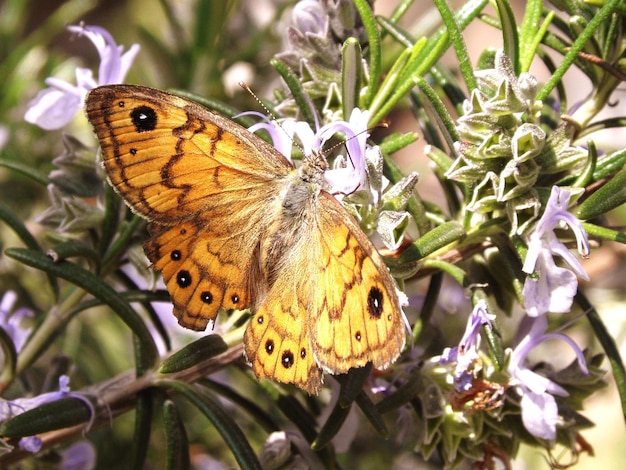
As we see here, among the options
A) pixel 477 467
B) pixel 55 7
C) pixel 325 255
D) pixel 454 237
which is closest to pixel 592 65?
pixel 454 237

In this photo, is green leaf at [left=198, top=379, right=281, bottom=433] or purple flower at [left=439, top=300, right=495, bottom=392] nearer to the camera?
purple flower at [left=439, top=300, right=495, bottom=392]

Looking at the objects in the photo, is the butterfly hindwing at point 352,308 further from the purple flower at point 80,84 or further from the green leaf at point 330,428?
the purple flower at point 80,84

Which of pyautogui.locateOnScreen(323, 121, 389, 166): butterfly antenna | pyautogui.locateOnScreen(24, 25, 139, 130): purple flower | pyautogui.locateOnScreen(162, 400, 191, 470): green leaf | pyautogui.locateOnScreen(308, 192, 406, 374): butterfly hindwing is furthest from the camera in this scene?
pyautogui.locateOnScreen(24, 25, 139, 130): purple flower

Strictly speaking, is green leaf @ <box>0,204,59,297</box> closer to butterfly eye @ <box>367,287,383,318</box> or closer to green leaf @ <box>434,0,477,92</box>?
butterfly eye @ <box>367,287,383,318</box>

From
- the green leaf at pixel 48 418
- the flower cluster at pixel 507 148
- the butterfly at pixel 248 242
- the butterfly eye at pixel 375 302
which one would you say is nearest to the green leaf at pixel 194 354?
the butterfly at pixel 248 242

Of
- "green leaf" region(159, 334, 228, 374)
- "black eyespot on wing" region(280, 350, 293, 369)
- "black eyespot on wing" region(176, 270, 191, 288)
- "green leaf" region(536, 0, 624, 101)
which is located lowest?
"green leaf" region(159, 334, 228, 374)

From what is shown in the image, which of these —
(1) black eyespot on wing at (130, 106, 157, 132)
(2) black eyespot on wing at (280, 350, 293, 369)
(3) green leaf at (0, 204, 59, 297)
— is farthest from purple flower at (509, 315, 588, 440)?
(3) green leaf at (0, 204, 59, 297)

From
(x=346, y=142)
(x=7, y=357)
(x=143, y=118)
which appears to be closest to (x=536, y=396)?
(x=346, y=142)
